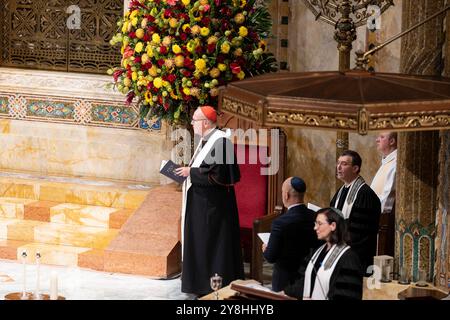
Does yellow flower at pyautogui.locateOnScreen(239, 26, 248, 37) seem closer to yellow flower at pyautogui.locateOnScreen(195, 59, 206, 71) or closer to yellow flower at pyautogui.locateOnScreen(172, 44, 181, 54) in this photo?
yellow flower at pyautogui.locateOnScreen(195, 59, 206, 71)

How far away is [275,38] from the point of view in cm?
1265

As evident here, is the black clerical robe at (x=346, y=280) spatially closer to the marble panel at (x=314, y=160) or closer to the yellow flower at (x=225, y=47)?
the yellow flower at (x=225, y=47)

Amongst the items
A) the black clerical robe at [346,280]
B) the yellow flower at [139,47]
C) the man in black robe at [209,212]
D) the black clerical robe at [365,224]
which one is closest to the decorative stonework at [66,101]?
the yellow flower at [139,47]

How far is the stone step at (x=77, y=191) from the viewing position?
12.6 metres

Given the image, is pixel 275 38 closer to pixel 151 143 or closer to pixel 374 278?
pixel 151 143

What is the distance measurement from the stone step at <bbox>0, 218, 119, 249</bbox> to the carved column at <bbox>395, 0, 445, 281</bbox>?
13.4 feet

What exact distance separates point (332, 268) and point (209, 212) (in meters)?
2.90

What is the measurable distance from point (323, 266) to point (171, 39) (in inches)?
151

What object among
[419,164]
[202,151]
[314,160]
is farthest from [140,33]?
[419,164]

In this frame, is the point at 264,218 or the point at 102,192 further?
the point at 102,192

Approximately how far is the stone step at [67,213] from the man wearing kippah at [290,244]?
3648mm

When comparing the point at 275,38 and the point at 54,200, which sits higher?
the point at 275,38

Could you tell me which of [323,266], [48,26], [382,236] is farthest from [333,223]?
[48,26]

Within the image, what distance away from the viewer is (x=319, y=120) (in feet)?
23.4
